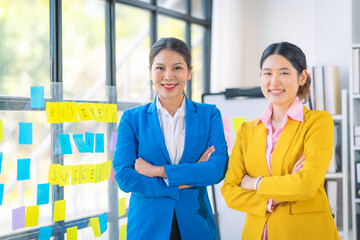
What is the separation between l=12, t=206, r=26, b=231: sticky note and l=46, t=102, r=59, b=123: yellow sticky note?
51cm

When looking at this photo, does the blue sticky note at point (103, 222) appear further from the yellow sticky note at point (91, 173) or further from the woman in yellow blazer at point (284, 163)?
the woman in yellow blazer at point (284, 163)

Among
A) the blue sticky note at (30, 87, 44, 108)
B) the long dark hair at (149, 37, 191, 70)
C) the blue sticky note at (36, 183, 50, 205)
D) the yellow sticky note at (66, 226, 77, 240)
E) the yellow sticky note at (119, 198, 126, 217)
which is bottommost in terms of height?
the yellow sticky note at (66, 226, 77, 240)

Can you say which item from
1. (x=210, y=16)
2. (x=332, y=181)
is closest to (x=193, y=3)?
(x=210, y=16)

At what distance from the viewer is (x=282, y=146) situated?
153 centimetres

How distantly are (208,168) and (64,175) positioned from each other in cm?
108

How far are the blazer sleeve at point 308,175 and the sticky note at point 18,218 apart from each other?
1.34m

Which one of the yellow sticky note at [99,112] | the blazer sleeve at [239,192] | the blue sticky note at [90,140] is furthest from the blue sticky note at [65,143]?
the blazer sleeve at [239,192]

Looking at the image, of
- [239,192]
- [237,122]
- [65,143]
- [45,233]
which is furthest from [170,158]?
[237,122]

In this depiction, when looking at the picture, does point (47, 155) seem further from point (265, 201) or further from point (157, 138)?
point (265, 201)

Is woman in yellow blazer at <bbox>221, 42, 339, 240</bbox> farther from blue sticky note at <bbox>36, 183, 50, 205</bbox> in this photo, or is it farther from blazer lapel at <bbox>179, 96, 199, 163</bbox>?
blue sticky note at <bbox>36, 183, 50, 205</bbox>

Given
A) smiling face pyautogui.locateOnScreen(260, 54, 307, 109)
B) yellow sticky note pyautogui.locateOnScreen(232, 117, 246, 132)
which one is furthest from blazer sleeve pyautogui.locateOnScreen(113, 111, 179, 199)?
yellow sticky note pyautogui.locateOnScreen(232, 117, 246, 132)

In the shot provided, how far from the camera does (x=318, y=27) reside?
3.45 metres

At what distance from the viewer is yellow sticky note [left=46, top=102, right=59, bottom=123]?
2.26m

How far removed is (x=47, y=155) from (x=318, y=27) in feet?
8.28
